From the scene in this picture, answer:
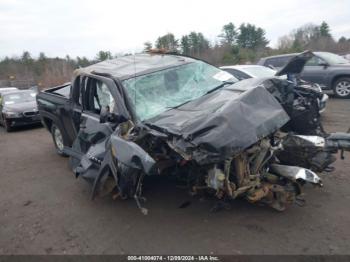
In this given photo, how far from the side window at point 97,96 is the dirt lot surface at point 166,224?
123 cm

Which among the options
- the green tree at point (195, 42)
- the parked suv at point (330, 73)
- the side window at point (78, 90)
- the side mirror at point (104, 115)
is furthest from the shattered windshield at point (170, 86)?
the green tree at point (195, 42)

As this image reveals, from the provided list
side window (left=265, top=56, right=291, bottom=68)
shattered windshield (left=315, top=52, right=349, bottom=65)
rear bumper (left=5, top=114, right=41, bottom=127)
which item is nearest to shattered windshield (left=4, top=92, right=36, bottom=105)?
rear bumper (left=5, top=114, right=41, bottom=127)

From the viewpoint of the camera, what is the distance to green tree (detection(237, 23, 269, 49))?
44719 millimetres

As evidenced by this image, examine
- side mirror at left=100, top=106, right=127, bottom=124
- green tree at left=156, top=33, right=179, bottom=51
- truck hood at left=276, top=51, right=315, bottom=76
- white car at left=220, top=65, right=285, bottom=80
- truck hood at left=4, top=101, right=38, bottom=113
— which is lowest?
truck hood at left=4, top=101, right=38, bottom=113

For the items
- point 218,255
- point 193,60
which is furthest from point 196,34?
point 218,255

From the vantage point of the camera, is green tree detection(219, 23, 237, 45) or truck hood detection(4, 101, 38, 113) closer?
truck hood detection(4, 101, 38, 113)

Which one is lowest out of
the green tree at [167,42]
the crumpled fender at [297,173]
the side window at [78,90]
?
the crumpled fender at [297,173]

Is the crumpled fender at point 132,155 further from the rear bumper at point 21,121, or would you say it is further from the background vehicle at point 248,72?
the rear bumper at point 21,121

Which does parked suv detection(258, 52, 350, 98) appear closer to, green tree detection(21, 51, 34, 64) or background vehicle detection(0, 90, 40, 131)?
background vehicle detection(0, 90, 40, 131)

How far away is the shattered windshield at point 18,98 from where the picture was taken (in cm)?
1173

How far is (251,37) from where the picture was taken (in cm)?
4559

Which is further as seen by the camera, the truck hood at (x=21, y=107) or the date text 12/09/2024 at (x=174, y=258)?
the truck hood at (x=21, y=107)

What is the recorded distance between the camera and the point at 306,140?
12.6 ft

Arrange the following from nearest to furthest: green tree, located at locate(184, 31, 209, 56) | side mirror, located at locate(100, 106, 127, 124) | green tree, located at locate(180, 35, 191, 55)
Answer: side mirror, located at locate(100, 106, 127, 124)
green tree, located at locate(184, 31, 209, 56)
green tree, located at locate(180, 35, 191, 55)
